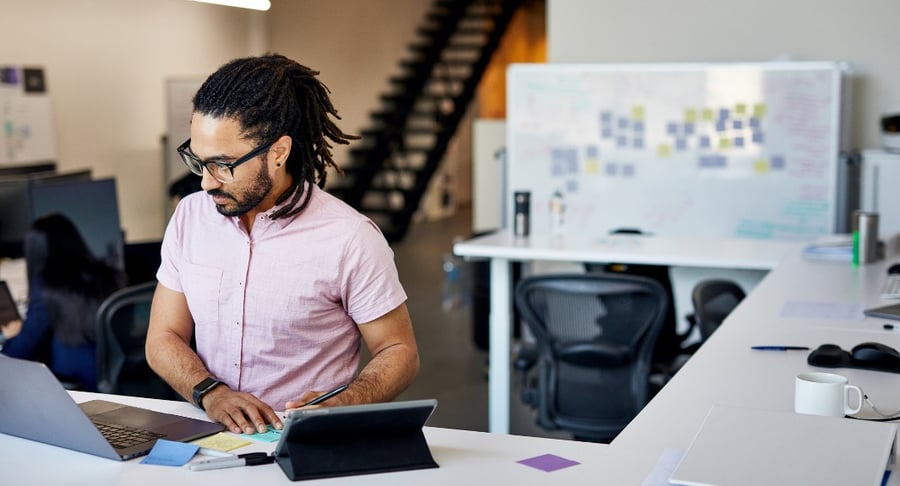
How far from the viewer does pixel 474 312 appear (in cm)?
→ 604

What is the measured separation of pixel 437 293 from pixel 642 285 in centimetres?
470

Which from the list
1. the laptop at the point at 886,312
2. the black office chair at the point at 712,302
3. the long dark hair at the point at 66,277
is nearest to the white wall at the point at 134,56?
the long dark hair at the point at 66,277

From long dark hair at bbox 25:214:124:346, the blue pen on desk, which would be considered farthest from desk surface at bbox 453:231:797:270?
the blue pen on desk

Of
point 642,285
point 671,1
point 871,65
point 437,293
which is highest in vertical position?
point 671,1

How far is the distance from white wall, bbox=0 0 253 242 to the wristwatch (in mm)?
6339

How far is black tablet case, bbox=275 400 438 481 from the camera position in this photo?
5.32 feet

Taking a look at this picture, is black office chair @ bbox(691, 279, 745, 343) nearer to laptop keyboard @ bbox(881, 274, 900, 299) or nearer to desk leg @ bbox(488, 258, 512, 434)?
laptop keyboard @ bbox(881, 274, 900, 299)

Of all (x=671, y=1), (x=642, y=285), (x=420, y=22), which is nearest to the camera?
(x=642, y=285)

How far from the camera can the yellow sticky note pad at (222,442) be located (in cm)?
180

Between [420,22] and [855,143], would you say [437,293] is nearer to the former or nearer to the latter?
[855,143]

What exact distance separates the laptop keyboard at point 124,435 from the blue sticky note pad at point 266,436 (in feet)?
0.52

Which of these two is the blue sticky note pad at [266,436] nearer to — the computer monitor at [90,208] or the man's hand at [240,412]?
the man's hand at [240,412]


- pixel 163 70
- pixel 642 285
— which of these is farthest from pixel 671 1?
pixel 163 70

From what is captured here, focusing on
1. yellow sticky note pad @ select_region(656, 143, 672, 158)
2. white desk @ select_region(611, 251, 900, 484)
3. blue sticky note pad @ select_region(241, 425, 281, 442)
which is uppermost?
yellow sticky note pad @ select_region(656, 143, 672, 158)
